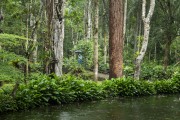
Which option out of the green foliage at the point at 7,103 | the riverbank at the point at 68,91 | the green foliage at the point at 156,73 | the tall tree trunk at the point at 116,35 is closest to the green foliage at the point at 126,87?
the riverbank at the point at 68,91

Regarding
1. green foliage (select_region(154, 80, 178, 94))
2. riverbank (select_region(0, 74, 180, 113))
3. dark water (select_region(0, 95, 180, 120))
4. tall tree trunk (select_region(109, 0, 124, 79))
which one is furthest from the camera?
green foliage (select_region(154, 80, 178, 94))

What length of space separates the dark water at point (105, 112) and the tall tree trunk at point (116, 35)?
135 inches

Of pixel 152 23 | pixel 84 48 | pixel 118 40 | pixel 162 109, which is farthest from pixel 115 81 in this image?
pixel 152 23

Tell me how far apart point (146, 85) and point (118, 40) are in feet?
8.46

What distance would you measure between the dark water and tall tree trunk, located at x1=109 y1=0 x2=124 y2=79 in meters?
3.44

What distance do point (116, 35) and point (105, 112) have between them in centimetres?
595

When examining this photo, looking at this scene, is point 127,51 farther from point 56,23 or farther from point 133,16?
point 56,23

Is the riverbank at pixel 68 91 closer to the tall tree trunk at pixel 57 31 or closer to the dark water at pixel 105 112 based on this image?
the dark water at pixel 105 112

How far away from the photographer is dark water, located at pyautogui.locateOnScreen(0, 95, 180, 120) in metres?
8.25

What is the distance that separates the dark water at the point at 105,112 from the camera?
8.25 meters

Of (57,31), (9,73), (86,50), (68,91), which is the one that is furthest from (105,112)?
(86,50)

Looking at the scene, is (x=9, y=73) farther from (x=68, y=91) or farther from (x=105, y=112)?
(x=68, y=91)

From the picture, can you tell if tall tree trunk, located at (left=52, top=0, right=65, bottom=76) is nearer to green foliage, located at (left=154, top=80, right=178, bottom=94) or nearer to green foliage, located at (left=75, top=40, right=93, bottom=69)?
A: green foliage, located at (left=154, top=80, right=178, bottom=94)

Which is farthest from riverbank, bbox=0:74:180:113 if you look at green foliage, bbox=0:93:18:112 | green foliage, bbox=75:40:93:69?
green foliage, bbox=75:40:93:69
